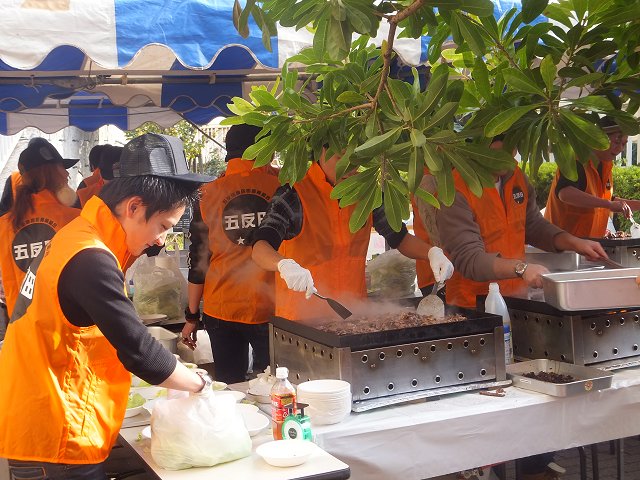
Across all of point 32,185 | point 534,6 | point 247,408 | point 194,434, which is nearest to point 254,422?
point 247,408

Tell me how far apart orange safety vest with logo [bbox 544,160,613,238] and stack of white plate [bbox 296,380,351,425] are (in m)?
3.52

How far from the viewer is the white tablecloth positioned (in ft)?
8.20

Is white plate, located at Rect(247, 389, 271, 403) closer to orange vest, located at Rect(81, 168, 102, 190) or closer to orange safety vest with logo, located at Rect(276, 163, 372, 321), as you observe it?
orange safety vest with logo, located at Rect(276, 163, 372, 321)

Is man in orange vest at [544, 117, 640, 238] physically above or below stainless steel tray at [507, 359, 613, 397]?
above

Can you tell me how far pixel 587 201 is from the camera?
533cm

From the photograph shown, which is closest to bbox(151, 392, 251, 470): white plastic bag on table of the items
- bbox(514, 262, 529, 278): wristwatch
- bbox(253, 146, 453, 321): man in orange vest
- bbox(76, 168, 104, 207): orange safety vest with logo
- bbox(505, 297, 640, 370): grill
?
bbox(253, 146, 453, 321): man in orange vest

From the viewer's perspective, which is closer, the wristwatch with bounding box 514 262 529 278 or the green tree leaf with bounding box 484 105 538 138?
the green tree leaf with bounding box 484 105 538 138

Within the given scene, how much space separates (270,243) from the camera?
3.37m

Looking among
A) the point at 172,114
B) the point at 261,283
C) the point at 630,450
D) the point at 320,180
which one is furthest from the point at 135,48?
the point at 172,114

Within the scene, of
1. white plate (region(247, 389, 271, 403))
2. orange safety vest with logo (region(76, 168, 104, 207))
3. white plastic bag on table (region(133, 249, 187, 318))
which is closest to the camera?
white plate (region(247, 389, 271, 403))

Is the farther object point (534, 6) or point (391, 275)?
point (391, 275)

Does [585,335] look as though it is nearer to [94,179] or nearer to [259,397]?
[259,397]

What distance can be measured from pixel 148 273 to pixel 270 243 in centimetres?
205

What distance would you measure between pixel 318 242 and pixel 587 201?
8.63ft
